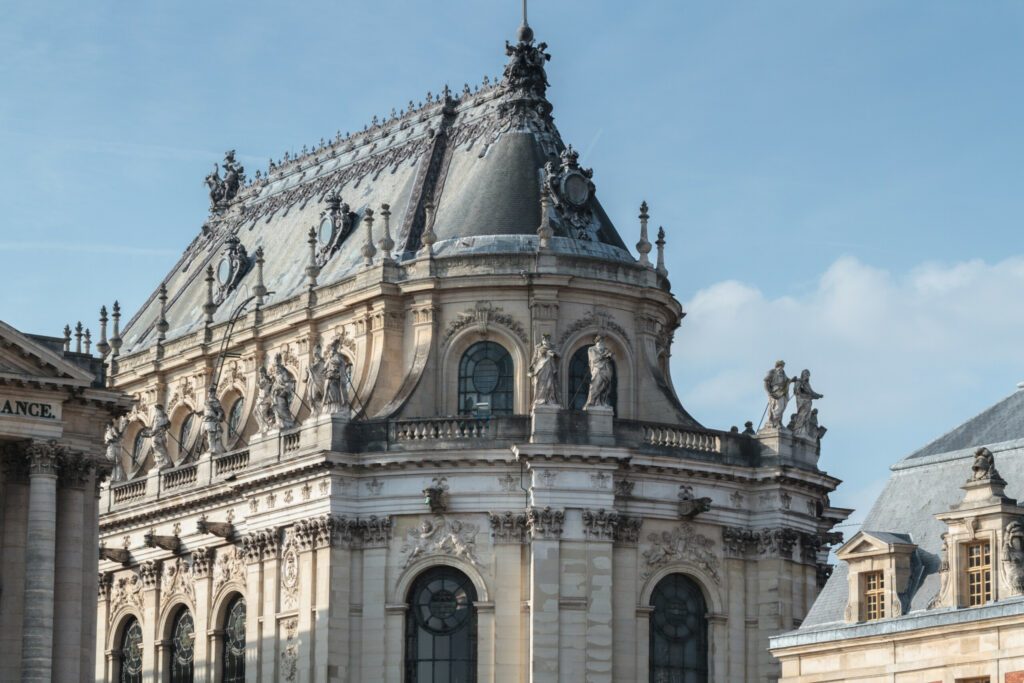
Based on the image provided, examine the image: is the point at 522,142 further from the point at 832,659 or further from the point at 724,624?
the point at 832,659

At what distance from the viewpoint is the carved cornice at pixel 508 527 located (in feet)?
260

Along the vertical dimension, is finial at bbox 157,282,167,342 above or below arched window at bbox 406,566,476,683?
above

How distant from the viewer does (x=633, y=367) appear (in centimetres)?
8506

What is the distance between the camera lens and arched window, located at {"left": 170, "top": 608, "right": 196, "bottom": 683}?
8738 centimetres

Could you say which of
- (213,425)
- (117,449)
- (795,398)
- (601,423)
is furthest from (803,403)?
(117,449)

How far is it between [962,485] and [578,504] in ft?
68.7

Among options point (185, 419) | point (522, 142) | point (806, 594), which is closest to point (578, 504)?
point (806, 594)

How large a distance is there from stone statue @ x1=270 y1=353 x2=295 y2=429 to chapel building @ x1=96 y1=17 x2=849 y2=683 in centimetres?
9

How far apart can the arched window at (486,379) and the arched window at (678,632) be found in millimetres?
7396

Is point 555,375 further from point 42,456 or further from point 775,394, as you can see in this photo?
point 42,456

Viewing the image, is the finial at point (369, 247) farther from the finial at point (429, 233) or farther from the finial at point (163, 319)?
the finial at point (163, 319)

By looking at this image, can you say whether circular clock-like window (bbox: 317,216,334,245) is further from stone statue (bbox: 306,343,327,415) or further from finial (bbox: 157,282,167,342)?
stone statue (bbox: 306,343,327,415)

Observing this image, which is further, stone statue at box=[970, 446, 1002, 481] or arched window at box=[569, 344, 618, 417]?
arched window at box=[569, 344, 618, 417]

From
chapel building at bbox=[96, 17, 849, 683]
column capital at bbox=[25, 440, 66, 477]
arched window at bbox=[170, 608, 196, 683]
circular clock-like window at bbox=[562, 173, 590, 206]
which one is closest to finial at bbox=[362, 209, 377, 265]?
chapel building at bbox=[96, 17, 849, 683]
